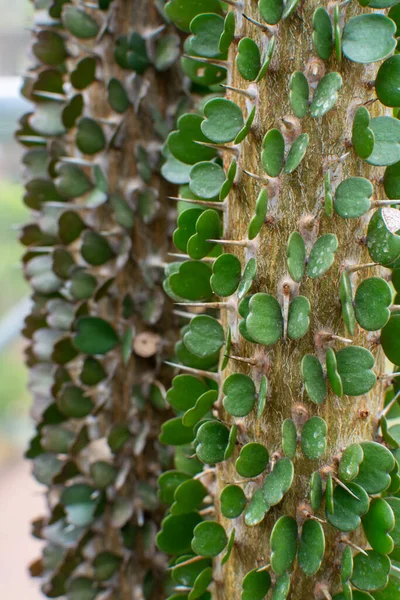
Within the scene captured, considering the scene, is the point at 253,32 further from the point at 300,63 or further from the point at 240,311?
the point at 240,311

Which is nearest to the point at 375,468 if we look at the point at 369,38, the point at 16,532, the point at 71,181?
the point at 369,38

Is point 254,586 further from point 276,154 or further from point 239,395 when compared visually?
point 276,154

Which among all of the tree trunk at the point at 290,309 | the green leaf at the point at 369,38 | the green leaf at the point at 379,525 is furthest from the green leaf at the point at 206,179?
the green leaf at the point at 379,525

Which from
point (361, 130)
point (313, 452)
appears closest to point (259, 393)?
point (313, 452)

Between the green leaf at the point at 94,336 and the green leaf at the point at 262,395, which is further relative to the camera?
the green leaf at the point at 94,336

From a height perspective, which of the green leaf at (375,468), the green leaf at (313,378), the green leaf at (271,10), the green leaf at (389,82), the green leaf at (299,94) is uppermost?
the green leaf at (271,10)

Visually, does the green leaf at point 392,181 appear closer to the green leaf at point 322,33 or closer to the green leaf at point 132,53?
the green leaf at point 322,33
